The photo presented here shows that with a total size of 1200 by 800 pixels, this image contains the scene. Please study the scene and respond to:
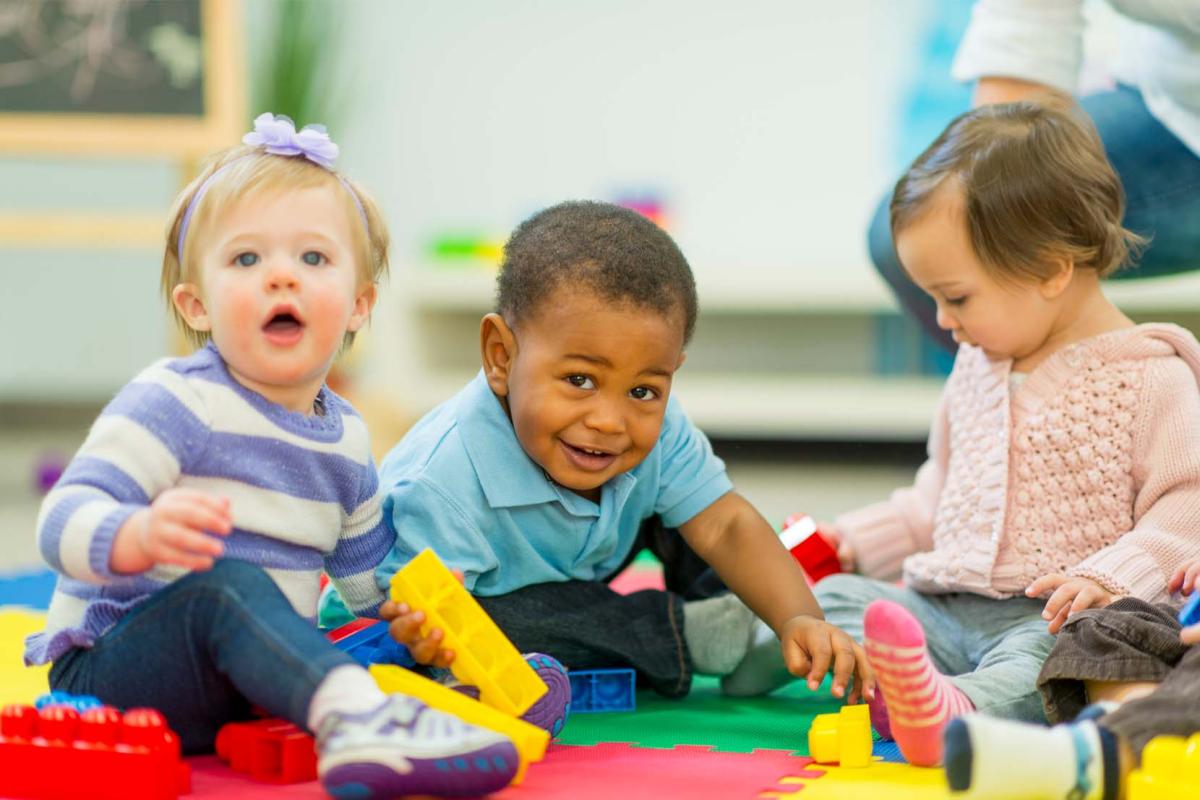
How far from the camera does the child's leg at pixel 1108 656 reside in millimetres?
1066

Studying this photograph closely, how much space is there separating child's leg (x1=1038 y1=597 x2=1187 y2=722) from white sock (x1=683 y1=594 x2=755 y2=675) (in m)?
0.33

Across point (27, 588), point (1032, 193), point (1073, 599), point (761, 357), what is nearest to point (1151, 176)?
point (1032, 193)

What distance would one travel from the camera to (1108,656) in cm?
107

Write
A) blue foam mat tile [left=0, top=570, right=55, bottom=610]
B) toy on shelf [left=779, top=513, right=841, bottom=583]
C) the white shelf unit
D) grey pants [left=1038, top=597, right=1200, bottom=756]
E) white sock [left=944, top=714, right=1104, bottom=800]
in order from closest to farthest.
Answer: white sock [left=944, top=714, right=1104, bottom=800], grey pants [left=1038, top=597, right=1200, bottom=756], toy on shelf [left=779, top=513, right=841, bottom=583], blue foam mat tile [left=0, top=570, right=55, bottom=610], the white shelf unit

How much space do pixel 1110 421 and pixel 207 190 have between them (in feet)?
2.54

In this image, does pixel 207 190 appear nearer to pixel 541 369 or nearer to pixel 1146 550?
pixel 541 369

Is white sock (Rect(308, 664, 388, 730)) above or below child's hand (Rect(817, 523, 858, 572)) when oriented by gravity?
above

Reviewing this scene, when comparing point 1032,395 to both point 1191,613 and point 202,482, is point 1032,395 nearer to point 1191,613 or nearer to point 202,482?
point 1191,613

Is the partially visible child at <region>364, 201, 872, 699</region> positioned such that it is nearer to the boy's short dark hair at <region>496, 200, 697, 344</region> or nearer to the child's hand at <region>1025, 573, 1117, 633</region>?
the boy's short dark hair at <region>496, 200, 697, 344</region>

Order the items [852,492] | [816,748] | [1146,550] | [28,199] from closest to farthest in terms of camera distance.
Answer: [816,748], [1146,550], [852,492], [28,199]

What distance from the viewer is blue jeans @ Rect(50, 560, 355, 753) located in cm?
96

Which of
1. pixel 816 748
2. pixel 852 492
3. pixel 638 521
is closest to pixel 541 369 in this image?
pixel 638 521

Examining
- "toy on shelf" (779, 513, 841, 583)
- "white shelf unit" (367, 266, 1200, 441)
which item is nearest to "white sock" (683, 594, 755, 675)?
"toy on shelf" (779, 513, 841, 583)

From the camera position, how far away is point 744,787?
1.02 metres
